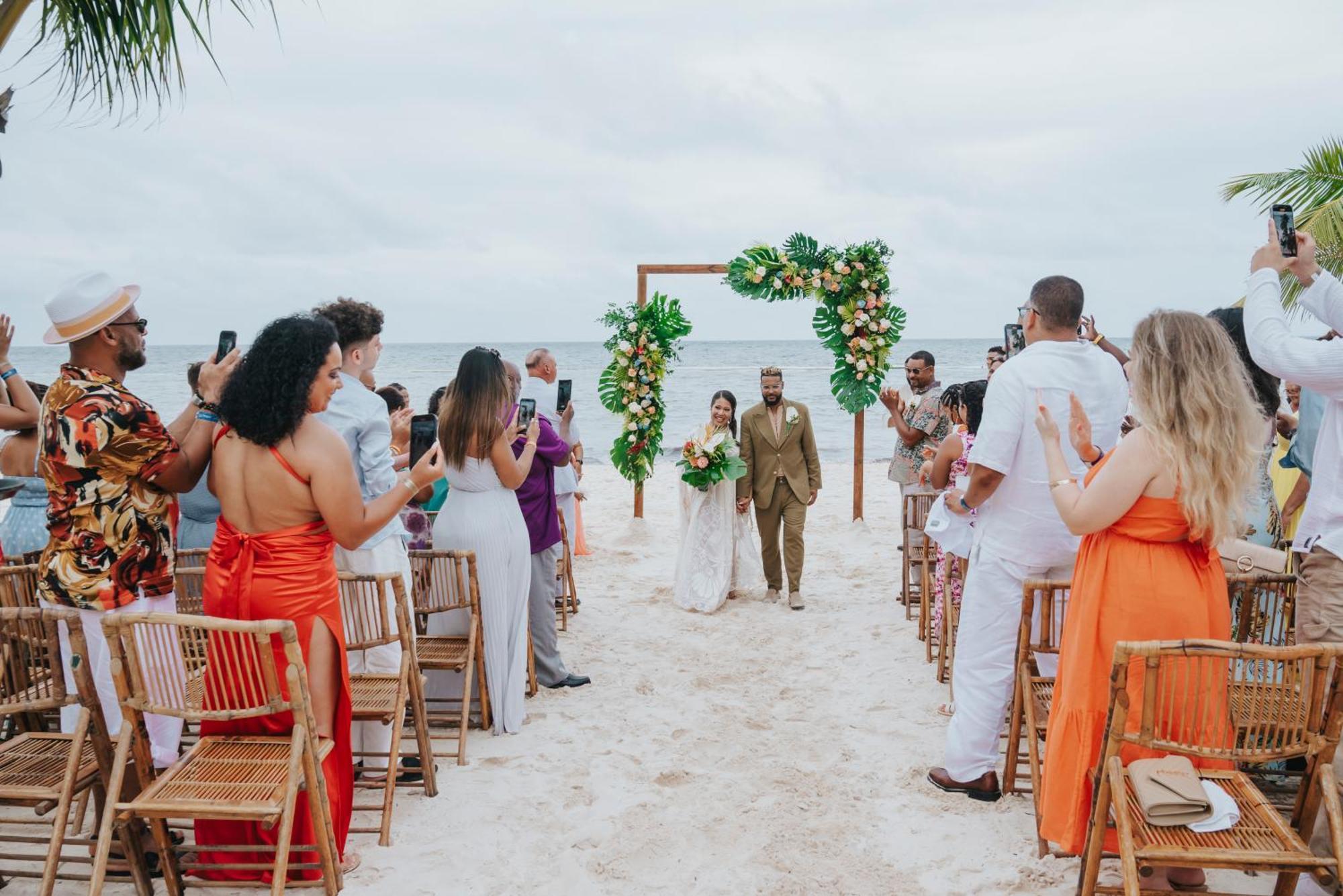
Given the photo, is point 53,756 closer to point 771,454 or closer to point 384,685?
point 384,685

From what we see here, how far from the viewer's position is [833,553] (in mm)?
10016

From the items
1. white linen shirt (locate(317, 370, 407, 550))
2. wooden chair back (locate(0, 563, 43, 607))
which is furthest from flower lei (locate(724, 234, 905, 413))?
wooden chair back (locate(0, 563, 43, 607))

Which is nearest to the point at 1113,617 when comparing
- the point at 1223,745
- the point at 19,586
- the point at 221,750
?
the point at 1223,745

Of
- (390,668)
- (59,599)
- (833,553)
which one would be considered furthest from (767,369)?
(59,599)

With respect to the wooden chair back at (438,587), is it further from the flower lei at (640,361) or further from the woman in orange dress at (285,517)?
the flower lei at (640,361)

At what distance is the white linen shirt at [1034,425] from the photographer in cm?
411

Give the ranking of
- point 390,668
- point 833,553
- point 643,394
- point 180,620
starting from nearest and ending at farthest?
point 180,620
point 390,668
point 643,394
point 833,553

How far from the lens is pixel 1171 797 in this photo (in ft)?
9.16

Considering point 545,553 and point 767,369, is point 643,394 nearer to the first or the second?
point 767,369

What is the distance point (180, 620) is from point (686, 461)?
17.3 ft

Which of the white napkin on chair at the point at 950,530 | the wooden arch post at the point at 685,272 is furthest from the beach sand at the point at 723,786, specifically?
the wooden arch post at the point at 685,272

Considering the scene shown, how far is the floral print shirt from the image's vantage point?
335 centimetres

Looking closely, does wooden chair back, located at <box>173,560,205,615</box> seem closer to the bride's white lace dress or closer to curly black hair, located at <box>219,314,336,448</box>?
curly black hair, located at <box>219,314,336,448</box>

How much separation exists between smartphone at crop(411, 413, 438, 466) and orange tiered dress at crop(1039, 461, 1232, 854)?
2.75 m
